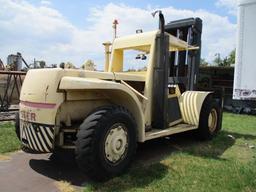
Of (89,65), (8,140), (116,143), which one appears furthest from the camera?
(8,140)

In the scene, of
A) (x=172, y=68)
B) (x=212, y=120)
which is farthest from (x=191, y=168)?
(x=172, y=68)

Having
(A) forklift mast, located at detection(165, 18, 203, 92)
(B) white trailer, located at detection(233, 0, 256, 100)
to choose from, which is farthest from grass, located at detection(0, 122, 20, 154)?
(B) white trailer, located at detection(233, 0, 256, 100)

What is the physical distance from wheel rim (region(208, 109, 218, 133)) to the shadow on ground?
0.26 m

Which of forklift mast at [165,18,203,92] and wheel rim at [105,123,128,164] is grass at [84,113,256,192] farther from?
forklift mast at [165,18,203,92]

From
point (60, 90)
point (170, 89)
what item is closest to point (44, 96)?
point (60, 90)

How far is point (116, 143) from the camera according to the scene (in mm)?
4895

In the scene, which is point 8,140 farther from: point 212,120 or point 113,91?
point 212,120

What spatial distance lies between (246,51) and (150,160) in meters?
6.31

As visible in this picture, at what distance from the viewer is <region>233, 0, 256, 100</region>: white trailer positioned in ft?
34.5

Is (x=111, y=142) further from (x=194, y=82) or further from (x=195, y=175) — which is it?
(x=194, y=82)

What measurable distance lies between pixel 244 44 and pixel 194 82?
3.70 metres

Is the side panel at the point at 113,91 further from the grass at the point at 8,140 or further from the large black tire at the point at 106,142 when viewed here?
the grass at the point at 8,140

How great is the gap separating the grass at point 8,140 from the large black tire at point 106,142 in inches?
98.3

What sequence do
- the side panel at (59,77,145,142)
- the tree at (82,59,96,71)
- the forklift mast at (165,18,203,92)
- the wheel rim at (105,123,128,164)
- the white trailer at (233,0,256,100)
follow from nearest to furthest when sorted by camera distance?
the side panel at (59,77,145,142), the wheel rim at (105,123,128,164), the tree at (82,59,96,71), the forklift mast at (165,18,203,92), the white trailer at (233,0,256,100)
